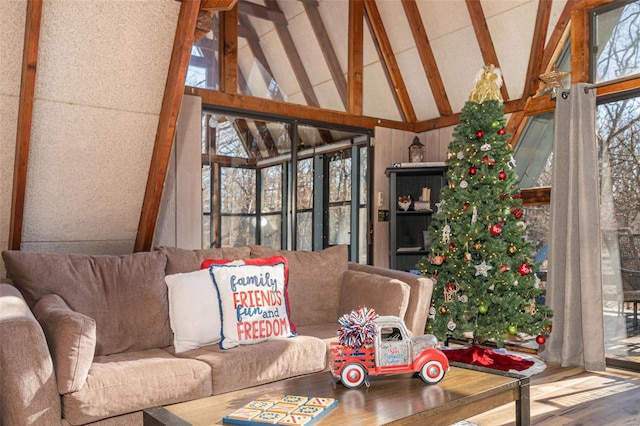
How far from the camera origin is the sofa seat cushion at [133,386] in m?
2.27

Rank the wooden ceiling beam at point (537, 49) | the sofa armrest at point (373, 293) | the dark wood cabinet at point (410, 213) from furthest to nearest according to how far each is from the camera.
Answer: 1. the dark wood cabinet at point (410, 213)
2. the wooden ceiling beam at point (537, 49)
3. the sofa armrest at point (373, 293)

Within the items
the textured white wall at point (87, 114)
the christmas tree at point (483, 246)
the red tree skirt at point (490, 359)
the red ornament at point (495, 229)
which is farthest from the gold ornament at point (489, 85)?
the textured white wall at point (87, 114)

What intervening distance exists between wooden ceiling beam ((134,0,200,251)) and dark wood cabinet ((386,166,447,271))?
2.69 metres

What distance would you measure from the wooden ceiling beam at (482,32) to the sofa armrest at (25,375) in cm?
457

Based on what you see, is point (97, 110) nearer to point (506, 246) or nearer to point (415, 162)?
point (506, 246)

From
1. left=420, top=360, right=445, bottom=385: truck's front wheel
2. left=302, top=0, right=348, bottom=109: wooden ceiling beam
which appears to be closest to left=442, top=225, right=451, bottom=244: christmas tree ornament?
left=302, top=0, right=348, bottom=109: wooden ceiling beam

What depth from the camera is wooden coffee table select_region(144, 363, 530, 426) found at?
184 cm

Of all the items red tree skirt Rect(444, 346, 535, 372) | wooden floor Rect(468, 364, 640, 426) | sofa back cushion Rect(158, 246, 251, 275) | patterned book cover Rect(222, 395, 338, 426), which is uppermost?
sofa back cushion Rect(158, 246, 251, 275)

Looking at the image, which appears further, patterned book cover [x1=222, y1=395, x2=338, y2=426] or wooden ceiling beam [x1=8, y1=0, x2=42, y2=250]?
wooden ceiling beam [x1=8, y1=0, x2=42, y2=250]

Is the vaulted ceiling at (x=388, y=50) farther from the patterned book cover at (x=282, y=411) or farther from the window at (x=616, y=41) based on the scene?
the patterned book cover at (x=282, y=411)

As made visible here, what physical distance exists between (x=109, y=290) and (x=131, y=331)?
25cm

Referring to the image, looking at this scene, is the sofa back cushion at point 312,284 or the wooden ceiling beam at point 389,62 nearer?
the sofa back cushion at point 312,284

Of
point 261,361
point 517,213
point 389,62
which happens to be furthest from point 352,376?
point 389,62

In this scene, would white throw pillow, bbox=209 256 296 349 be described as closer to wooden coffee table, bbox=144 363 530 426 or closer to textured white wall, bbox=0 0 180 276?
wooden coffee table, bbox=144 363 530 426
